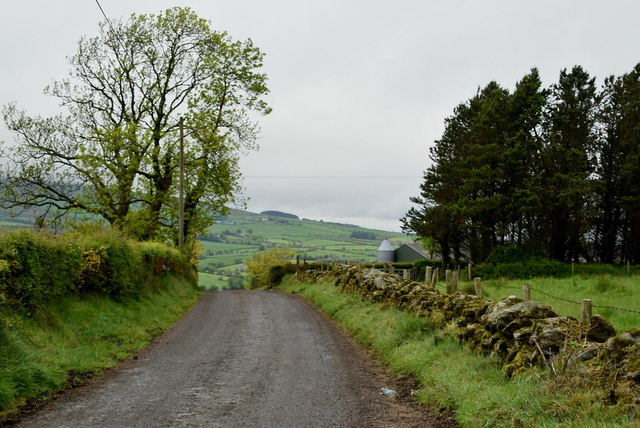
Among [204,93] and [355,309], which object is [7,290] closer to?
[355,309]

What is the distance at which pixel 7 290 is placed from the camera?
10.1m

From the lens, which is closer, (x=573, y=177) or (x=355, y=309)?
(x=355, y=309)

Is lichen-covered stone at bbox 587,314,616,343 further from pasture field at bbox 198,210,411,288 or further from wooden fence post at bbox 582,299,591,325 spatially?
pasture field at bbox 198,210,411,288

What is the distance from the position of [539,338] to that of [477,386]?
47.1 inches

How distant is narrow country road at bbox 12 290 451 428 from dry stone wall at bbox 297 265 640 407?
5.91 ft

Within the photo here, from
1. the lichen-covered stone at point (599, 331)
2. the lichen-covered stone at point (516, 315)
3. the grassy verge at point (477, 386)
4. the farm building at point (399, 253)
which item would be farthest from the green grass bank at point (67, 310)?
the farm building at point (399, 253)

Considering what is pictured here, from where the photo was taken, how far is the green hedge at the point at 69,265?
10.3 meters

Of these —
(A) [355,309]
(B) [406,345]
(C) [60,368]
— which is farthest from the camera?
(A) [355,309]

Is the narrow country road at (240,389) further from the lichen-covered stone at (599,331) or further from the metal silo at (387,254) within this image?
the metal silo at (387,254)

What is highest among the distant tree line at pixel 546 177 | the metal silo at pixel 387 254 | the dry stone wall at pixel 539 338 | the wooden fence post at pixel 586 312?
the distant tree line at pixel 546 177

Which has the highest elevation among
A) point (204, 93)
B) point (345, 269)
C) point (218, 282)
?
point (204, 93)

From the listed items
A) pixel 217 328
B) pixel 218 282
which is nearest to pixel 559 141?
pixel 217 328

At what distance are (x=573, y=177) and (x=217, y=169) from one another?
25.9 metres

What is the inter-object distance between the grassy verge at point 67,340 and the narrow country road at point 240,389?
47cm
